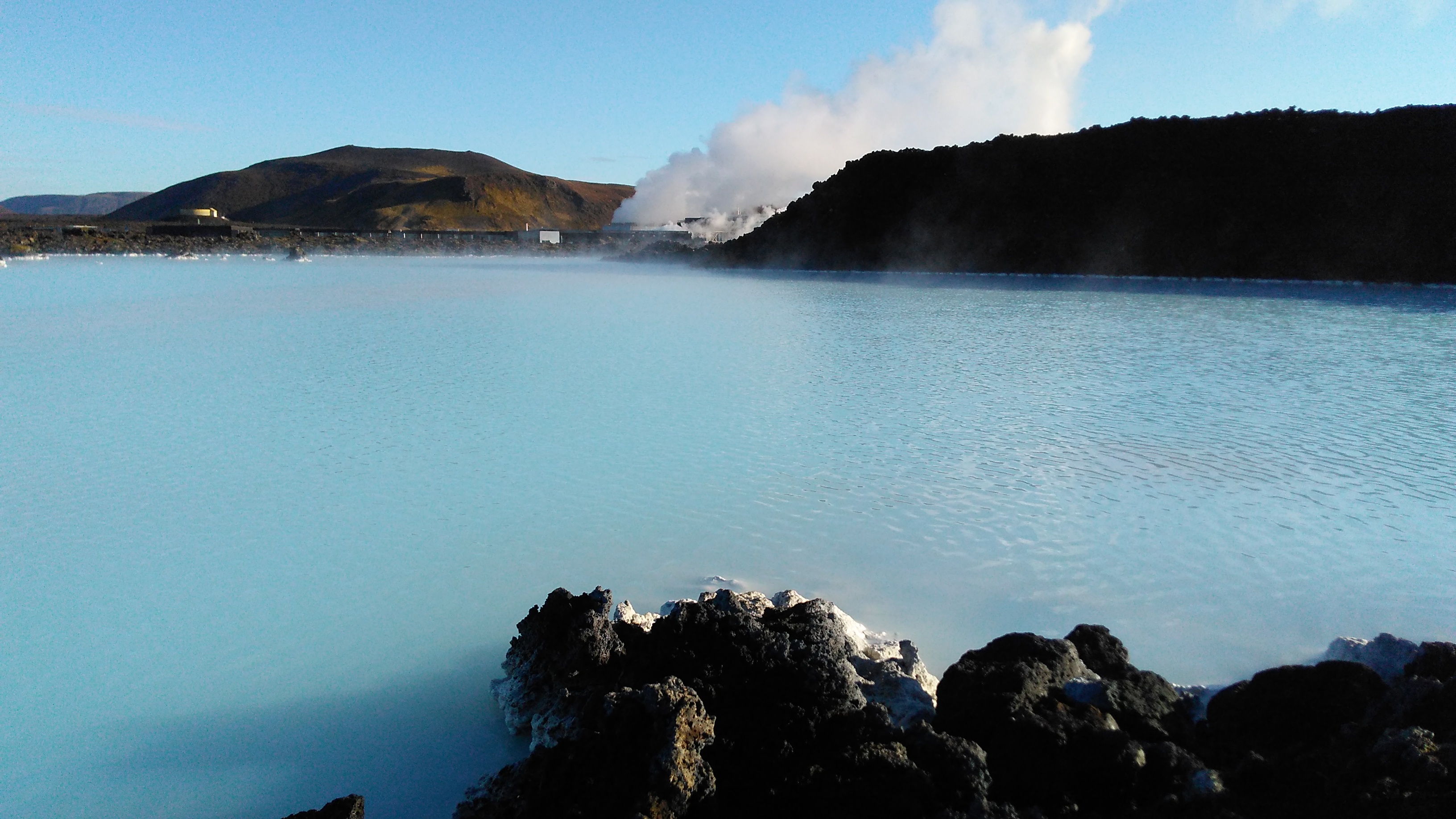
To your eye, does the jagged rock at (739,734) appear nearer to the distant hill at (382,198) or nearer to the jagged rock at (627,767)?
the jagged rock at (627,767)

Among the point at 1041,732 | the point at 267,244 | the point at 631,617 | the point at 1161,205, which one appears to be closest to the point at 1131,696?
the point at 1041,732

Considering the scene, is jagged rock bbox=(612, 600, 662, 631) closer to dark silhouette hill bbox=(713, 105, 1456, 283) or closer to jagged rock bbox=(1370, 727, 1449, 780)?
jagged rock bbox=(1370, 727, 1449, 780)

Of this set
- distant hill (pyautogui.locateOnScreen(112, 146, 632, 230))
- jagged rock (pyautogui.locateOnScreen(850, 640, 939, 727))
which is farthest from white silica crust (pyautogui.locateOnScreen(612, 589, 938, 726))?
distant hill (pyautogui.locateOnScreen(112, 146, 632, 230))

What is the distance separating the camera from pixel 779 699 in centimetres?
233

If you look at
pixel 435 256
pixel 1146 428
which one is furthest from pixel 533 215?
pixel 1146 428

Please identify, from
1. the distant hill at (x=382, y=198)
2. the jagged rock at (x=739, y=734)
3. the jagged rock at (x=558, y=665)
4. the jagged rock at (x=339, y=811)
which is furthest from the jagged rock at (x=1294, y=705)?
the distant hill at (x=382, y=198)

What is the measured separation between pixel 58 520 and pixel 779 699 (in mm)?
4240

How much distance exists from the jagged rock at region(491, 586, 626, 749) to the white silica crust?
0.56 ft

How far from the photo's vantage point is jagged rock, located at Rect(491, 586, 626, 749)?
269 cm

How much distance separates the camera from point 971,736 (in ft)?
7.48

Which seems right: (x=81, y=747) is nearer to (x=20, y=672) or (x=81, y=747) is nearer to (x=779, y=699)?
(x=20, y=672)

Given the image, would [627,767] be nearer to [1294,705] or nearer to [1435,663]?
[1294,705]

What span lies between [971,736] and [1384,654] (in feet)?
4.30

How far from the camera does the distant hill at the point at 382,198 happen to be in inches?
3501
